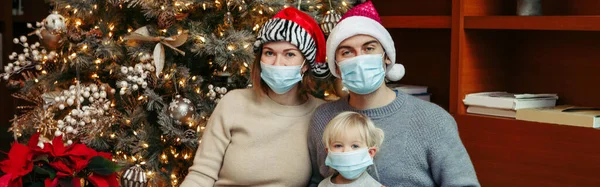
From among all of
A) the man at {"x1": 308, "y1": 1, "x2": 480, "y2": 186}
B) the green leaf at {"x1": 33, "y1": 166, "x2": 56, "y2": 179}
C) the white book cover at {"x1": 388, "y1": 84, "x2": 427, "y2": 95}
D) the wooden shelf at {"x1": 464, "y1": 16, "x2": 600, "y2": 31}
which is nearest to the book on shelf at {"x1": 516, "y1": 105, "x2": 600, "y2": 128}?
the wooden shelf at {"x1": 464, "y1": 16, "x2": 600, "y2": 31}

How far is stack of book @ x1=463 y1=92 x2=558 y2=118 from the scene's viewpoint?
2807 millimetres

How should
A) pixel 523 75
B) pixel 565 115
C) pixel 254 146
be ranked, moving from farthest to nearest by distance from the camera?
1. pixel 523 75
2. pixel 565 115
3. pixel 254 146

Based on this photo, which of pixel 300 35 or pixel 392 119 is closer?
pixel 392 119

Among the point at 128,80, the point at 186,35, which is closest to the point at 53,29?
the point at 128,80

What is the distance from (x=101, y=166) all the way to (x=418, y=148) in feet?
2.70

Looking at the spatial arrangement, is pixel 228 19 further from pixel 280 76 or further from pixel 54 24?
pixel 54 24

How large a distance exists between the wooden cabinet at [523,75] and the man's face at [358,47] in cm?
83

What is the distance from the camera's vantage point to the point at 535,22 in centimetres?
270

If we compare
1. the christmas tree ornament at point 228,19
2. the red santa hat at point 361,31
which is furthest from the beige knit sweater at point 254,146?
the christmas tree ornament at point 228,19

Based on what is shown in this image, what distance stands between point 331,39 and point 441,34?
133cm

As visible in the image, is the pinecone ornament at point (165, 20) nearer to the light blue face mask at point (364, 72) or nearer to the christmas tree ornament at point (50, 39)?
the christmas tree ornament at point (50, 39)

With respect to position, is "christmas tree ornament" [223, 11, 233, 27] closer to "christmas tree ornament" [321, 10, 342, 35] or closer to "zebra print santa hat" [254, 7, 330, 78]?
"christmas tree ornament" [321, 10, 342, 35]

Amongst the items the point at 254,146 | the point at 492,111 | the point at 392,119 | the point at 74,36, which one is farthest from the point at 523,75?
the point at 74,36

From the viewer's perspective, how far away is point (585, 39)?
9.36 feet
